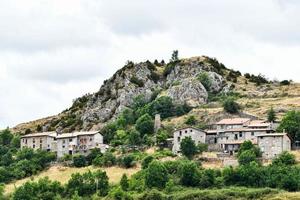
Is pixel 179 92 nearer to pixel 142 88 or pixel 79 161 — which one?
pixel 142 88

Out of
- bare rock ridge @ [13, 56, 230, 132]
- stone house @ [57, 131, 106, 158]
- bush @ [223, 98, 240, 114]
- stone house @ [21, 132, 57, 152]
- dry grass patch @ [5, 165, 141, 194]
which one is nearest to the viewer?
dry grass patch @ [5, 165, 141, 194]

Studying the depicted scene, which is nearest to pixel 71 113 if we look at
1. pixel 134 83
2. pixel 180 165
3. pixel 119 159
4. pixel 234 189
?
pixel 134 83

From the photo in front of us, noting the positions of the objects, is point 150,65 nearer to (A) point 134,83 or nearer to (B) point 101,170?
(A) point 134,83

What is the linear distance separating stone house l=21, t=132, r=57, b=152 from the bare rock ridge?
10.8 m

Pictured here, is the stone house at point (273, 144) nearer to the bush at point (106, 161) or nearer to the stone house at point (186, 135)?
the stone house at point (186, 135)

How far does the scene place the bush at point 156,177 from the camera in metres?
114

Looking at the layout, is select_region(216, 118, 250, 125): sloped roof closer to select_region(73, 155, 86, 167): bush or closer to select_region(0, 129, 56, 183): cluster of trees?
select_region(73, 155, 86, 167): bush

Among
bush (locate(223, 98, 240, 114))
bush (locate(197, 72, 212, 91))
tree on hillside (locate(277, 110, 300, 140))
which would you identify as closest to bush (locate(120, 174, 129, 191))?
tree on hillside (locate(277, 110, 300, 140))

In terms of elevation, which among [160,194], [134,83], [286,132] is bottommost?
[160,194]

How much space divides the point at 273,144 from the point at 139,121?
94.1 feet

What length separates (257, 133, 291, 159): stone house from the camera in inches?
4774

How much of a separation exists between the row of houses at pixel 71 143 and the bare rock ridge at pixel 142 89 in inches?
428

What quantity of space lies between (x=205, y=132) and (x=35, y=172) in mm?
29101

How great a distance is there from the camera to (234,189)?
10731 centimetres
